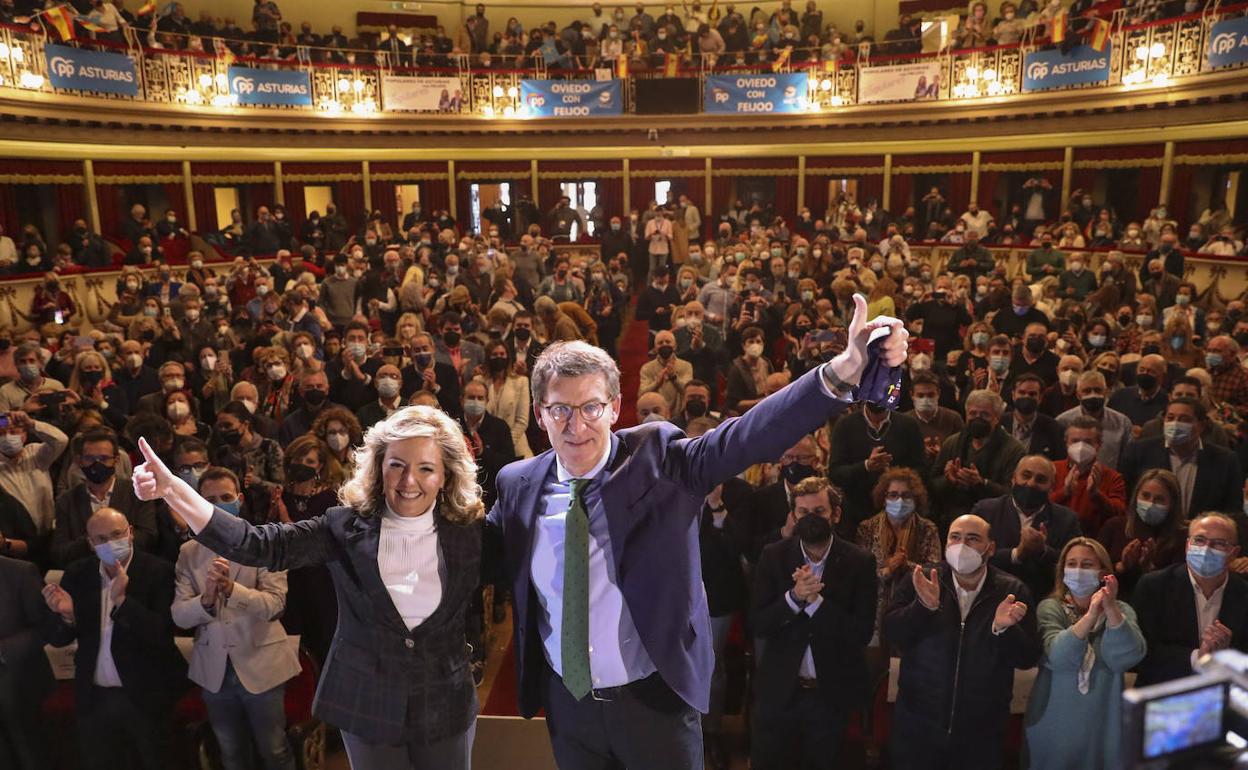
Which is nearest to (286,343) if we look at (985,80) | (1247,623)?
(1247,623)

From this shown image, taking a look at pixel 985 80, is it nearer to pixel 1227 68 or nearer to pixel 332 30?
pixel 1227 68

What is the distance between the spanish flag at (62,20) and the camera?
48.2ft

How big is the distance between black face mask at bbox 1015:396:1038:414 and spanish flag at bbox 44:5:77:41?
15.4m

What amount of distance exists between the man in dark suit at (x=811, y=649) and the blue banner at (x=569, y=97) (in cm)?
1836

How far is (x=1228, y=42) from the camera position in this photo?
14.0 meters

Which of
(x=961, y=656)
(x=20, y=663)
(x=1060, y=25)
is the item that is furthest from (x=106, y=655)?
(x=1060, y=25)

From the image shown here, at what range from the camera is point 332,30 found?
75.2ft

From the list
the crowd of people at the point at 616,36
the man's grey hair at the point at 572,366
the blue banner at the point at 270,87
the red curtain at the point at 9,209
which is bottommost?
the man's grey hair at the point at 572,366

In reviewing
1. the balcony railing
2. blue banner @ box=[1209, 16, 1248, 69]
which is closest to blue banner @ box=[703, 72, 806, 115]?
the balcony railing

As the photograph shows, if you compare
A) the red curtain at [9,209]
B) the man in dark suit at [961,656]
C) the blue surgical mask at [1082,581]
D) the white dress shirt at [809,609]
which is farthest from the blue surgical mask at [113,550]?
the red curtain at [9,209]

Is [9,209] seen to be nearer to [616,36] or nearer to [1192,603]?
[616,36]

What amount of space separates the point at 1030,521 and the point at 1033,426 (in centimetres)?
161

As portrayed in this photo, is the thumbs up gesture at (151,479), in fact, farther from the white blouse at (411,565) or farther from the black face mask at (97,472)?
the black face mask at (97,472)

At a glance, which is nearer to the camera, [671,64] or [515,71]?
[515,71]
